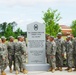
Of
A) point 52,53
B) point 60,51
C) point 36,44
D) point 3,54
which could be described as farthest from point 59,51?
point 3,54

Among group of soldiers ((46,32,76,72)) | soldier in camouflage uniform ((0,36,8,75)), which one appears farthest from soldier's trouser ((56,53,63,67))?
soldier in camouflage uniform ((0,36,8,75))

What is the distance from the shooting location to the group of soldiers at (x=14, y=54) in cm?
1375

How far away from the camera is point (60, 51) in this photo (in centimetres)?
1475

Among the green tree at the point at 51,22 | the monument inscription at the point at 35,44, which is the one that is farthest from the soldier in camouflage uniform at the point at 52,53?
the green tree at the point at 51,22

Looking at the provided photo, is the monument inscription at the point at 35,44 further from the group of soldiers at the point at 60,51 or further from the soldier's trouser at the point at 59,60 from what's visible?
the soldier's trouser at the point at 59,60

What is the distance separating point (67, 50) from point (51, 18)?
27.2 metres

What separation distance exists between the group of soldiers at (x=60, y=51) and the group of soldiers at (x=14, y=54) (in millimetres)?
1203

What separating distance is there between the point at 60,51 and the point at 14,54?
212 cm

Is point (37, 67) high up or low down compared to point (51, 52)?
down

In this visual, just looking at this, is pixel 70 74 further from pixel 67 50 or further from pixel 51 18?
pixel 51 18

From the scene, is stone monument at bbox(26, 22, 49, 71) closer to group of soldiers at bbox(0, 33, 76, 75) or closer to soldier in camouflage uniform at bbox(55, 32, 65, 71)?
group of soldiers at bbox(0, 33, 76, 75)

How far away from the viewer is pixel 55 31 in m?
41.9

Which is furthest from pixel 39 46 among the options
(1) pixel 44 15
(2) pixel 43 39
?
(1) pixel 44 15

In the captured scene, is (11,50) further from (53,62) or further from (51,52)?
(53,62)
